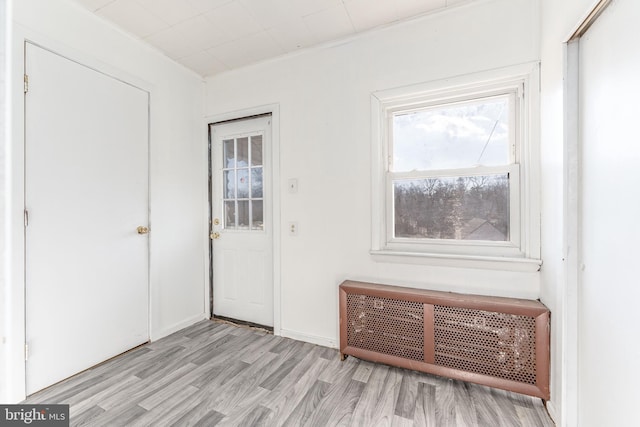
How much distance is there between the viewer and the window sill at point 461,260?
1824mm

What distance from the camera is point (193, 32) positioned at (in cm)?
227

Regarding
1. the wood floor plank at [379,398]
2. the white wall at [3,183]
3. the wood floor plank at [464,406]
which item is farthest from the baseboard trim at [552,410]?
the white wall at [3,183]

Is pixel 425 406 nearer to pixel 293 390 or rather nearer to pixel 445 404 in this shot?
pixel 445 404

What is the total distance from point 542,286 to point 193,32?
3122mm

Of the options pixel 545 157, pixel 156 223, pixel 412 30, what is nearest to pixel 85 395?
pixel 156 223

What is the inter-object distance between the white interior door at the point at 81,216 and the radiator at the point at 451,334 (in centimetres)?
179

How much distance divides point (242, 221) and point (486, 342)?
2.29 meters

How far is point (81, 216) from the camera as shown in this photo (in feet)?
6.62

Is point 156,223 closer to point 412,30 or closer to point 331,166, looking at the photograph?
point 331,166

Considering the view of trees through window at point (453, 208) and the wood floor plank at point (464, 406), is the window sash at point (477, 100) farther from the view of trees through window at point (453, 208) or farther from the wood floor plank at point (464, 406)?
the wood floor plank at point (464, 406)

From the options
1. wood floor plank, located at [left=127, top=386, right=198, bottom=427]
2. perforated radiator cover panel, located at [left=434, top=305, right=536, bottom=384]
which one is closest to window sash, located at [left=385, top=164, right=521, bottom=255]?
perforated radiator cover panel, located at [left=434, top=305, right=536, bottom=384]

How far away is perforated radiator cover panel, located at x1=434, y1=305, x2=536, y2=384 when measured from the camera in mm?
1688

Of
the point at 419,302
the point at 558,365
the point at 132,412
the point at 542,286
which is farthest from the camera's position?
the point at 419,302

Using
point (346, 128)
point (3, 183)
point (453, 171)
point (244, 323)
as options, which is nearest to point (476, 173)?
point (453, 171)
